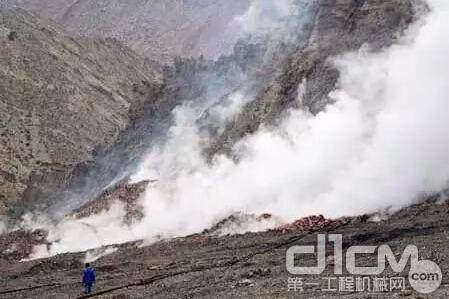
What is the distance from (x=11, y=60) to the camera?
3044 inches

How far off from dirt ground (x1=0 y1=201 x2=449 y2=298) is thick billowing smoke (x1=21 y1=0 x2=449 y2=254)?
8.99 feet

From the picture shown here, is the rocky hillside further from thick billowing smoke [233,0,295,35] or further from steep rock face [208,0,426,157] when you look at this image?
thick billowing smoke [233,0,295,35]

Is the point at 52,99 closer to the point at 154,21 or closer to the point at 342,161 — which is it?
the point at 342,161

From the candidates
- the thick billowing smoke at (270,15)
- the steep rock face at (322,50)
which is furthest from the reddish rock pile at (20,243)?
the thick billowing smoke at (270,15)

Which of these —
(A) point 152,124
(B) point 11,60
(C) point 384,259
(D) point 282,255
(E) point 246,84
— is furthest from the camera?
(B) point 11,60

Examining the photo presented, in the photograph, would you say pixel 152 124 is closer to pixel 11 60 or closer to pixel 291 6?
pixel 291 6

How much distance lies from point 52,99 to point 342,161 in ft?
166

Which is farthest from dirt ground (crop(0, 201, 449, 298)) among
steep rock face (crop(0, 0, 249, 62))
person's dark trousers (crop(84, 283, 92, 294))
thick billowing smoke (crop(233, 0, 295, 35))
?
steep rock face (crop(0, 0, 249, 62))

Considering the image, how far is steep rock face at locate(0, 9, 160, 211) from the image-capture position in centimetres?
6431

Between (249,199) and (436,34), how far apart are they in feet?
40.5

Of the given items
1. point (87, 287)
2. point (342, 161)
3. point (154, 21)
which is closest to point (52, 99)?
point (342, 161)

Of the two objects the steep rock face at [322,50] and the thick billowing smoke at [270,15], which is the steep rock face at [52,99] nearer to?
the thick billowing smoke at [270,15]

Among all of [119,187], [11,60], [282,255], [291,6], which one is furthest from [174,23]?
[282,255]

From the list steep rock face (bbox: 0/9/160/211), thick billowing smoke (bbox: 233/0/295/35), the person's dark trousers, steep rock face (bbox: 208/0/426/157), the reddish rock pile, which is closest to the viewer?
the person's dark trousers
